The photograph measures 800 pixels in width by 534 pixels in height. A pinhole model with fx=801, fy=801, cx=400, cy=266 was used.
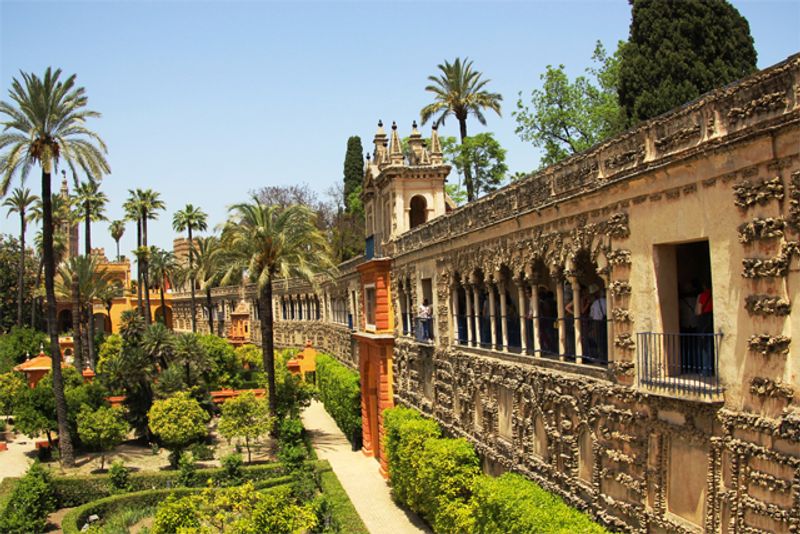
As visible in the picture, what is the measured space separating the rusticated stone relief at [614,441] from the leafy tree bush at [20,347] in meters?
44.7

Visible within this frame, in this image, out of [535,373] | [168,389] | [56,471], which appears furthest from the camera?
[168,389]

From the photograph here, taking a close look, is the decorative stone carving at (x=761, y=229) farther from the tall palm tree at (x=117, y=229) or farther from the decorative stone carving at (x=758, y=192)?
the tall palm tree at (x=117, y=229)

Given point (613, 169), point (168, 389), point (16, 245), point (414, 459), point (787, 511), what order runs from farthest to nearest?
1. point (16, 245)
2. point (168, 389)
3. point (414, 459)
4. point (613, 169)
5. point (787, 511)

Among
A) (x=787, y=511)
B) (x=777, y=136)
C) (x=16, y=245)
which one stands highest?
(x=16, y=245)

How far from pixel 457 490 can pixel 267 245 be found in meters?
16.1

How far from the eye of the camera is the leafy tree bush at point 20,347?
187ft

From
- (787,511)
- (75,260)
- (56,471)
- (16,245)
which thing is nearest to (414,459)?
(787,511)

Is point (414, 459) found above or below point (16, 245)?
below

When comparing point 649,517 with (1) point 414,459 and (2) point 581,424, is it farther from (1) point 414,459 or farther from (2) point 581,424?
(1) point 414,459

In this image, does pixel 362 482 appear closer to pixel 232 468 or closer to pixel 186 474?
pixel 232 468

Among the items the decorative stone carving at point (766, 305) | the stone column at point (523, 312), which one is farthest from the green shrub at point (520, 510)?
the decorative stone carving at point (766, 305)

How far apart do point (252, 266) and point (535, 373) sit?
18312mm

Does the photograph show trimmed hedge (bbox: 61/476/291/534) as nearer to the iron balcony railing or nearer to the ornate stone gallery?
the ornate stone gallery

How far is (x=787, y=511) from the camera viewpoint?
30.9 feet
